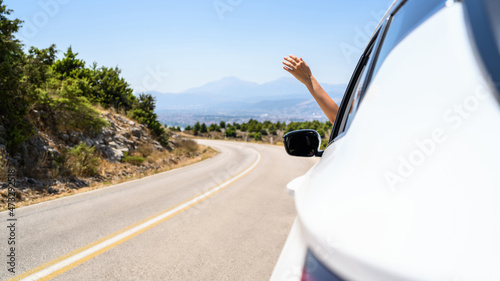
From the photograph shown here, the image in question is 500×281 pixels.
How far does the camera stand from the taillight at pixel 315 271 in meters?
0.69

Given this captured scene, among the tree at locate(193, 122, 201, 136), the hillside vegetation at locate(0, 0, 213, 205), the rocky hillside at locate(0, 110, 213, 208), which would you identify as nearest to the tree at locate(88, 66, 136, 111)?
the hillside vegetation at locate(0, 0, 213, 205)

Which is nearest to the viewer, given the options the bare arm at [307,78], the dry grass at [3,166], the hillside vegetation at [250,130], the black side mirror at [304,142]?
the black side mirror at [304,142]

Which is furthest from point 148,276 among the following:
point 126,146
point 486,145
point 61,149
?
point 126,146

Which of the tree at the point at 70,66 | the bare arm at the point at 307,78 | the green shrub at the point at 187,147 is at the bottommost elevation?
the green shrub at the point at 187,147

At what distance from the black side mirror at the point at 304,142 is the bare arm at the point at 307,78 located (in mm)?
591

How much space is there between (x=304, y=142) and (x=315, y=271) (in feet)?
5.27

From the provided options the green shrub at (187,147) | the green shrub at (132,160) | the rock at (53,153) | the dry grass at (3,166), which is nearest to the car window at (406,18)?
the dry grass at (3,166)

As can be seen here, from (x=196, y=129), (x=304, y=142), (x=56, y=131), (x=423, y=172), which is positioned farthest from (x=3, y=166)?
(x=196, y=129)

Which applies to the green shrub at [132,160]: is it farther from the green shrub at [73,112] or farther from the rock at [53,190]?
the rock at [53,190]

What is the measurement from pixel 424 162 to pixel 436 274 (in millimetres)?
220

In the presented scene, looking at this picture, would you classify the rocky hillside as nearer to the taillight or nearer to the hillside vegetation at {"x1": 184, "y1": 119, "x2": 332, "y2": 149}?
the taillight

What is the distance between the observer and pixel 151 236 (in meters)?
5.32

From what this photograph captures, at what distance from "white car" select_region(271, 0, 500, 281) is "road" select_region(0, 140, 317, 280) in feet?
11.2

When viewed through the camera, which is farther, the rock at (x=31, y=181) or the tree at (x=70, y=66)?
the tree at (x=70, y=66)
